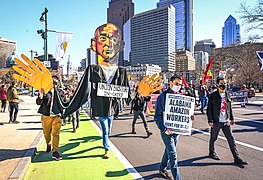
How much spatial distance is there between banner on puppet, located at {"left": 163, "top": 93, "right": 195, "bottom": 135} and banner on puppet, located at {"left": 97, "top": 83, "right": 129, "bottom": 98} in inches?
85.9

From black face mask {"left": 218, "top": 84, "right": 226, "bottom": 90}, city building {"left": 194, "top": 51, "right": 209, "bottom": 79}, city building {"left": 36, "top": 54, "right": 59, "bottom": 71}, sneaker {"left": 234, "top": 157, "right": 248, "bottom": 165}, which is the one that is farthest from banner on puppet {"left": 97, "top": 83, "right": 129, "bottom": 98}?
city building {"left": 194, "top": 51, "right": 209, "bottom": 79}

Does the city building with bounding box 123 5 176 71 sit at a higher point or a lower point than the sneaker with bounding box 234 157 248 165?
higher

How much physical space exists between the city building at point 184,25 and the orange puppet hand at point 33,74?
17291 centimetres

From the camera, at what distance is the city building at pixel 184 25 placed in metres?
175

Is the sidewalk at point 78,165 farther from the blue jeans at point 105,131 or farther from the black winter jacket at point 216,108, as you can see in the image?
the black winter jacket at point 216,108

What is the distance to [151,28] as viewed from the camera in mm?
125750

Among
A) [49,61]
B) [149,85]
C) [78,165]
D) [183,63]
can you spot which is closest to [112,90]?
[149,85]

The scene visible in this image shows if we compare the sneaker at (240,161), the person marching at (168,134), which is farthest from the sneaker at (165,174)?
the sneaker at (240,161)

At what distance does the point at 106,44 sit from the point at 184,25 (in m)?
185

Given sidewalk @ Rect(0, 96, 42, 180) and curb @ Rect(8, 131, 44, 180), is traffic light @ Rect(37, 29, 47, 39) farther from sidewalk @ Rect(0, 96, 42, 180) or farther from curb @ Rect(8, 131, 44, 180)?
curb @ Rect(8, 131, 44, 180)

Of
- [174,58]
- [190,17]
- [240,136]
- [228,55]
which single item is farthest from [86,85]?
[190,17]

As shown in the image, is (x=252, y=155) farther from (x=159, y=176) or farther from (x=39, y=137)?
(x=39, y=137)

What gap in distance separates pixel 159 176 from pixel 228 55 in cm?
5018

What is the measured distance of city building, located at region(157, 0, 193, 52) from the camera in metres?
175
